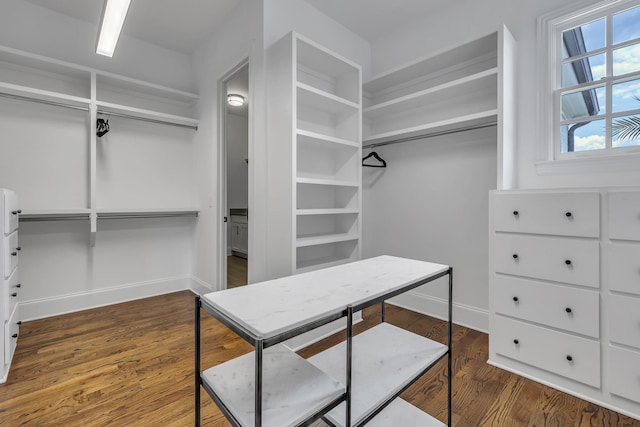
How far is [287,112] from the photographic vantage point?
220cm

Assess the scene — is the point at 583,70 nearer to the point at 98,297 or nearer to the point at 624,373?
the point at 624,373

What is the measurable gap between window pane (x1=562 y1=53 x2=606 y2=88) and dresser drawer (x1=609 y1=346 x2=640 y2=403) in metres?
1.80

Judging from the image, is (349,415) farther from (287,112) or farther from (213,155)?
(213,155)

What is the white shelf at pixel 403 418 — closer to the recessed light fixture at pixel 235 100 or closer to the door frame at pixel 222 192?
the door frame at pixel 222 192

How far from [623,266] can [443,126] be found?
1496 millimetres

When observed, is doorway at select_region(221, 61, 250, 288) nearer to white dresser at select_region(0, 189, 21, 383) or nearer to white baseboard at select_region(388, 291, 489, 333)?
white baseboard at select_region(388, 291, 489, 333)

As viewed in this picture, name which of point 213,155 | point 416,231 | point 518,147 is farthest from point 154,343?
point 518,147

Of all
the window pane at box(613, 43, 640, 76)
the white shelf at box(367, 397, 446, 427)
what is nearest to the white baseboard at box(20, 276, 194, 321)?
the white shelf at box(367, 397, 446, 427)

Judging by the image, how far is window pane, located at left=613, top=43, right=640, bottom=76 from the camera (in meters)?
1.90

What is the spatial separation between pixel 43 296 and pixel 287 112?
2925 millimetres

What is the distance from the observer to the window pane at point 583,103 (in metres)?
2.03

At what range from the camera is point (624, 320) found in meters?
1.51

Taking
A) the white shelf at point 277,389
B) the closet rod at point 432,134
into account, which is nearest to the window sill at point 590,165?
the closet rod at point 432,134

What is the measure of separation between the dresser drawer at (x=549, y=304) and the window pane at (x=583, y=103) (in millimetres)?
1297
